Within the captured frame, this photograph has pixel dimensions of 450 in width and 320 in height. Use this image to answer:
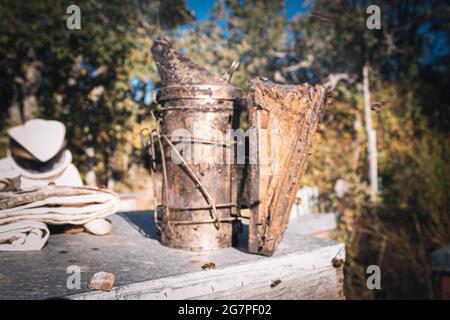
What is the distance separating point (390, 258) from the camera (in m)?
5.26

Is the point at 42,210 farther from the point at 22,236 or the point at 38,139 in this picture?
the point at 38,139

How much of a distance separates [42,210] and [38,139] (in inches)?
27.0

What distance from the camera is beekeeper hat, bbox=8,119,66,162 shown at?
298 centimetres

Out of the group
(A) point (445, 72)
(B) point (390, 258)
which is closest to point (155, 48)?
(B) point (390, 258)

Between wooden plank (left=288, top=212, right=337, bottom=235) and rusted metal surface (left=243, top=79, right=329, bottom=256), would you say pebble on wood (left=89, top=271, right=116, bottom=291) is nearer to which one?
rusted metal surface (left=243, top=79, right=329, bottom=256)

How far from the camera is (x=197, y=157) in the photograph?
2492 mm

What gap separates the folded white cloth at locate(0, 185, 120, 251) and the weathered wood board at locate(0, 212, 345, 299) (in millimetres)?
105

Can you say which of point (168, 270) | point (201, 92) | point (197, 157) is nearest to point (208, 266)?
point (168, 270)

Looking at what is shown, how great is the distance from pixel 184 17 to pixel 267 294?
6.74 meters

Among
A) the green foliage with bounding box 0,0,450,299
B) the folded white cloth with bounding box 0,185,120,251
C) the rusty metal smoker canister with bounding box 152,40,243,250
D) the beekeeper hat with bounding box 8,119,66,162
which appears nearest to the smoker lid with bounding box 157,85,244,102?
the rusty metal smoker canister with bounding box 152,40,243,250

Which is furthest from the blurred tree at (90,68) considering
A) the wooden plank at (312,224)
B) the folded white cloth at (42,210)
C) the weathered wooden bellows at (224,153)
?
the weathered wooden bellows at (224,153)

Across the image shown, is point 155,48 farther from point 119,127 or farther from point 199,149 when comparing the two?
point 119,127

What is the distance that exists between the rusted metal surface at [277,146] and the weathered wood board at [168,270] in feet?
0.71
